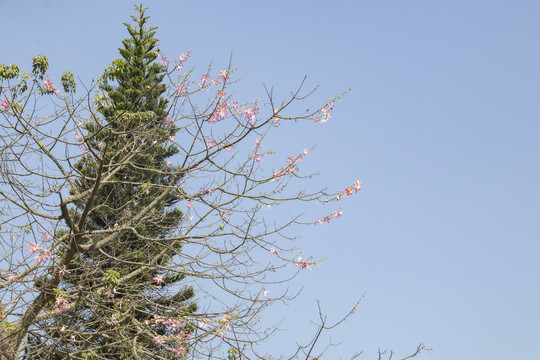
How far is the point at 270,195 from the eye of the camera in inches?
311

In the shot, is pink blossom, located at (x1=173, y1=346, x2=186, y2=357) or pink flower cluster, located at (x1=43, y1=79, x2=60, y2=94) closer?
pink blossom, located at (x1=173, y1=346, x2=186, y2=357)

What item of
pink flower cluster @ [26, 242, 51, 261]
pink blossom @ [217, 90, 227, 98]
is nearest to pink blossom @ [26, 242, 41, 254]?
pink flower cluster @ [26, 242, 51, 261]

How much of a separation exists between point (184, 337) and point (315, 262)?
212 cm

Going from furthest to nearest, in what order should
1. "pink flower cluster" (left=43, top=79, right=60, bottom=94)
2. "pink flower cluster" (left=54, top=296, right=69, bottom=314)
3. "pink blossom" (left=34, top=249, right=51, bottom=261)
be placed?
"pink flower cluster" (left=43, top=79, right=60, bottom=94)
"pink blossom" (left=34, top=249, right=51, bottom=261)
"pink flower cluster" (left=54, top=296, right=69, bottom=314)

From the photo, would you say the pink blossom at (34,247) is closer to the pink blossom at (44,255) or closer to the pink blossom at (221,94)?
the pink blossom at (44,255)

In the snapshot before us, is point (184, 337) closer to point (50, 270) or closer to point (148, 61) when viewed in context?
point (50, 270)

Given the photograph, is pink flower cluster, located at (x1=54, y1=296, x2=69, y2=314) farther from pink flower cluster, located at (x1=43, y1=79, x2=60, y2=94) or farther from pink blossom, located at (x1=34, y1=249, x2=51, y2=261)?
pink flower cluster, located at (x1=43, y1=79, x2=60, y2=94)

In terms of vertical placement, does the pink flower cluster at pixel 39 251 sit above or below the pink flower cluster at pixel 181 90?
below

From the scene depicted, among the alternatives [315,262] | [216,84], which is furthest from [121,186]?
[315,262]

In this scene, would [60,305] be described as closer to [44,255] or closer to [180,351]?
[44,255]

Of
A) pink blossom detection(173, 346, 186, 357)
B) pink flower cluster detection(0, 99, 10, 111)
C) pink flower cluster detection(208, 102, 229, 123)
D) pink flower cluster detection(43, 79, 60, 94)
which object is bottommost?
pink blossom detection(173, 346, 186, 357)

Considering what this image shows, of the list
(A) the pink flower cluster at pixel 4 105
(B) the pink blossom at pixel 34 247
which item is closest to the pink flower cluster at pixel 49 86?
(A) the pink flower cluster at pixel 4 105

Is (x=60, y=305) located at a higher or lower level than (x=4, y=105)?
lower

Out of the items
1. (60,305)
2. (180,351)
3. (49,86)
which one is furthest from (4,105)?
(180,351)
